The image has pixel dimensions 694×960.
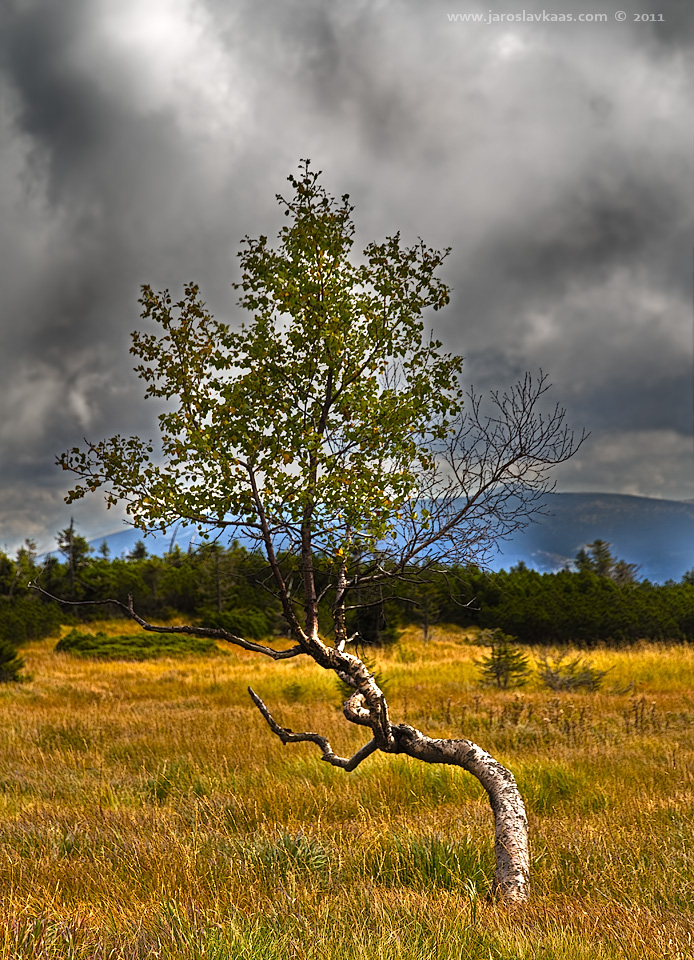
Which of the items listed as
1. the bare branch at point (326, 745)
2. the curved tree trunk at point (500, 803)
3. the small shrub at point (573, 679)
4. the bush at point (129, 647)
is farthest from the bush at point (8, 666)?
the curved tree trunk at point (500, 803)

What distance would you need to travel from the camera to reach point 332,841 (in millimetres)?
4992

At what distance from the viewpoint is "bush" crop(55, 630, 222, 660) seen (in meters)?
27.8

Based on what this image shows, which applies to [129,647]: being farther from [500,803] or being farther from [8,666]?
[500,803]

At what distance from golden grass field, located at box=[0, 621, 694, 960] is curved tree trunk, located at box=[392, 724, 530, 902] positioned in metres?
0.18

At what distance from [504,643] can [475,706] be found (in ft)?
18.9

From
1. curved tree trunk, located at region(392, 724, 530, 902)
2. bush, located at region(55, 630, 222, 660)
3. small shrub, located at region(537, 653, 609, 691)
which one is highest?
curved tree trunk, located at region(392, 724, 530, 902)

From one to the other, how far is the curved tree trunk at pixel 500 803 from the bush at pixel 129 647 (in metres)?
26.5

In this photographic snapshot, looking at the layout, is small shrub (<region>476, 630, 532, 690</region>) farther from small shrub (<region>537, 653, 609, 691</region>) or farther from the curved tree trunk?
the curved tree trunk

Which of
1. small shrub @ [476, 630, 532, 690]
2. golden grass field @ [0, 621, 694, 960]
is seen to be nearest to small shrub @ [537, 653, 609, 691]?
small shrub @ [476, 630, 532, 690]

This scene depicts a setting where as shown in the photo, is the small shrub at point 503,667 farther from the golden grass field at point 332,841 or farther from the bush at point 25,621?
the bush at point 25,621

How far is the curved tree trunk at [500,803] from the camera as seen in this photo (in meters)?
3.72

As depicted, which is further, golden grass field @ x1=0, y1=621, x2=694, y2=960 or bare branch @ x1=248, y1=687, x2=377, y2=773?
bare branch @ x1=248, y1=687, x2=377, y2=773

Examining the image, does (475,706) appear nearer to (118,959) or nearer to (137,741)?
(137,741)

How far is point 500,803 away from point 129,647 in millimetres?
28434
